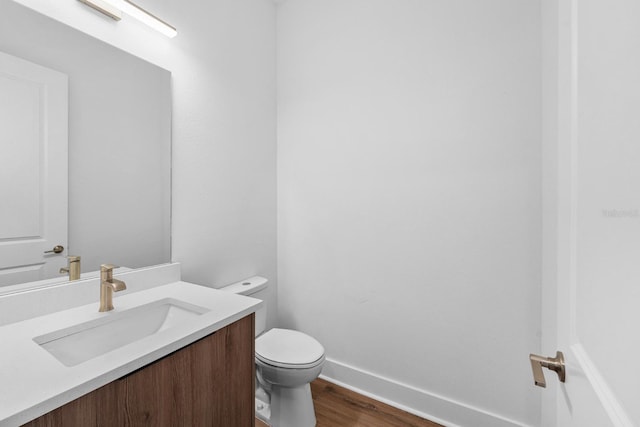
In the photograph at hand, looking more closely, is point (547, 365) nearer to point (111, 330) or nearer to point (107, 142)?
point (111, 330)

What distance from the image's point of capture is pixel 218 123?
1666 millimetres

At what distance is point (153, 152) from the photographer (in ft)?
4.47

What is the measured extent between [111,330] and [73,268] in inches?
12.1

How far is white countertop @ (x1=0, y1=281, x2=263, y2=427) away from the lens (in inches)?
21.7

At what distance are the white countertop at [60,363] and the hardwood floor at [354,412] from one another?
97 centimetres

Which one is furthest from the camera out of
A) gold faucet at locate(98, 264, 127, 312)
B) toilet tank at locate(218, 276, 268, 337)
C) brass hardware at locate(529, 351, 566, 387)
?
toilet tank at locate(218, 276, 268, 337)

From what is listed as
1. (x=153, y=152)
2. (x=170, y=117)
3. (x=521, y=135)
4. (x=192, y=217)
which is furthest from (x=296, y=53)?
(x=521, y=135)

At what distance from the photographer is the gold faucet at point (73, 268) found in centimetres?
106

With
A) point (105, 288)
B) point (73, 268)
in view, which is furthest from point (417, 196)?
point (73, 268)

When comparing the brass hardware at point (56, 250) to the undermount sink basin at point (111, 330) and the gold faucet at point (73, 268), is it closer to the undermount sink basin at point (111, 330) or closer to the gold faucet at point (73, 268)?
the gold faucet at point (73, 268)

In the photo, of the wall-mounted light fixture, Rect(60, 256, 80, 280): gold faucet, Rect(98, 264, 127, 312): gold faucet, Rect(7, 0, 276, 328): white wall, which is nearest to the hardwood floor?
Rect(7, 0, 276, 328): white wall

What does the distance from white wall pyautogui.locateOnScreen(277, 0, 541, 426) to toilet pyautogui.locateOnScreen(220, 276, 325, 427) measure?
0.44 m

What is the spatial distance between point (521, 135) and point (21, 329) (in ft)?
6.89

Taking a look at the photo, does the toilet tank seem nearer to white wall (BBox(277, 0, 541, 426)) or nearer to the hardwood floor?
white wall (BBox(277, 0, 541, 426))
